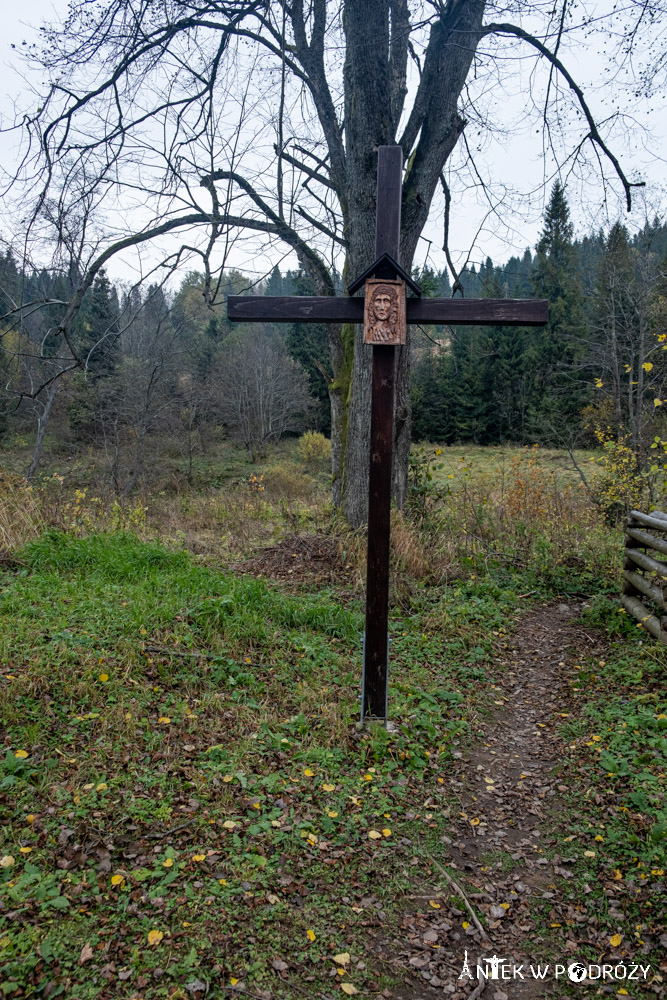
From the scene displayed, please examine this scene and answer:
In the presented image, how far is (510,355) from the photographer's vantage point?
3469 cm

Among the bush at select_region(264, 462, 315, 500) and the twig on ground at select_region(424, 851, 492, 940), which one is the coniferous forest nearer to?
the bush at select_region(264, 462, 315, 500)

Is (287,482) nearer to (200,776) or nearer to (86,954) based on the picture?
(200,776)

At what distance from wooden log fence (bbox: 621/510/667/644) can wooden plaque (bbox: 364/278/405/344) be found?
3.43 meters

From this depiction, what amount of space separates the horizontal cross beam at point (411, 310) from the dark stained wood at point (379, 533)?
36 cm

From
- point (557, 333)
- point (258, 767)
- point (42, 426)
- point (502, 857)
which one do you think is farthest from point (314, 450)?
point (502, 857)

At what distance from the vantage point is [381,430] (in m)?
4.08

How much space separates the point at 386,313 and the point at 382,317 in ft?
0.12

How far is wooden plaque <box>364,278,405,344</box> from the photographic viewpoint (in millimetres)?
3982

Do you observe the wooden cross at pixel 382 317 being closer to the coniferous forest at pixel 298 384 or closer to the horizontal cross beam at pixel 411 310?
the horizontal cross beam at pixel 411 310

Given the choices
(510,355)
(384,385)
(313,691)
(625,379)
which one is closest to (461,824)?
(313,691)

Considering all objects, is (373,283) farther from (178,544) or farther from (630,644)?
(178,544)

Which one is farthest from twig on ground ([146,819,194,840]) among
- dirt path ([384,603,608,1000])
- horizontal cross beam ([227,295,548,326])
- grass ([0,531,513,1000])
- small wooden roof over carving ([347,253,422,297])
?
small wooden roof over carving ([347,253,422,297])

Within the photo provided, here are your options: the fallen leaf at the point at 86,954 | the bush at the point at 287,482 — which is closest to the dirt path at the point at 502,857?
the fallen leaf at the point at 86,954

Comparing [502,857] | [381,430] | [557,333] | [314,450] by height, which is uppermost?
[557,333]
